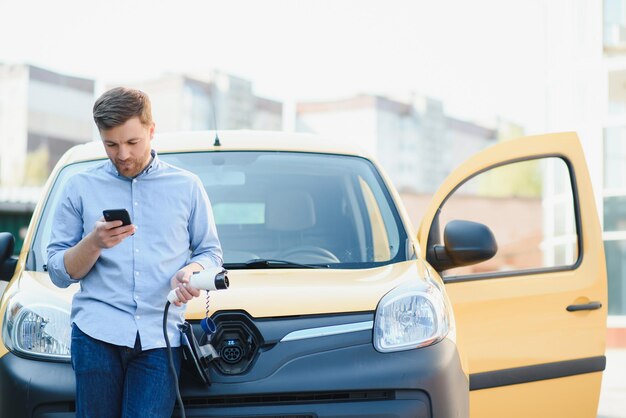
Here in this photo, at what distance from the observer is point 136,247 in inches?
123

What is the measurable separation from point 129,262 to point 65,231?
218 millimetres

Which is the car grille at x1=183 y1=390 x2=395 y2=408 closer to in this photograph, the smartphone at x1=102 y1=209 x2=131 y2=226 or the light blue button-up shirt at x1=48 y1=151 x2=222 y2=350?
the light blue button-up shirt at x1=48 y1=151 x2=222 y2=350

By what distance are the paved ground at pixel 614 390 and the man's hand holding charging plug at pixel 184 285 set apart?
5.89m

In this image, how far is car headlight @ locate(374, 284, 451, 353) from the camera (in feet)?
11.7

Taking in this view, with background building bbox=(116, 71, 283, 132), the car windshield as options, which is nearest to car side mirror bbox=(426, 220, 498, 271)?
the car windshield

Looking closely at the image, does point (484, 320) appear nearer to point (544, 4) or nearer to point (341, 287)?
point (341, 287)

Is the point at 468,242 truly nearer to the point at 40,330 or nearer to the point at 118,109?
the point at 40,330

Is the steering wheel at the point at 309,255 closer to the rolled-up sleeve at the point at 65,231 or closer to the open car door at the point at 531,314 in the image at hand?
the open car door at the point at 531,314

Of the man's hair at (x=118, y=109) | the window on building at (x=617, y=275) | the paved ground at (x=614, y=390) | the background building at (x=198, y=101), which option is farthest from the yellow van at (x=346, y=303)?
the background building at (x=198, y=101)

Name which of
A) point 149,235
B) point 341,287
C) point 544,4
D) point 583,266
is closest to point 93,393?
point 149,235

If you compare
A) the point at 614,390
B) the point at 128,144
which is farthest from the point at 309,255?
the point at 614,390

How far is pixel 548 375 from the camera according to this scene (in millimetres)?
4605

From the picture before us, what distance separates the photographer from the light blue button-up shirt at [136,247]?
3.08 metres

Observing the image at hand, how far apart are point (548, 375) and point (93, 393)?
89.4 inches
